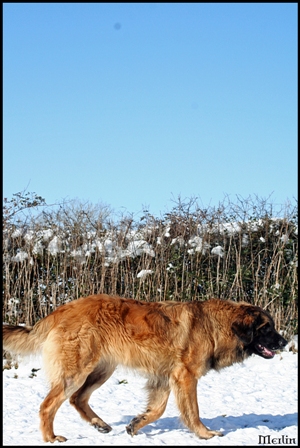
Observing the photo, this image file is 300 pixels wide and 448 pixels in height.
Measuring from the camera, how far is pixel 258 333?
5.77m

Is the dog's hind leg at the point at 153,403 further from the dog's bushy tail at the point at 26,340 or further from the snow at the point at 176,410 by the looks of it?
the dog's bushy tail at the point at 26,340

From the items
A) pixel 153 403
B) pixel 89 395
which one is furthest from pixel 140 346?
pixel 89 395

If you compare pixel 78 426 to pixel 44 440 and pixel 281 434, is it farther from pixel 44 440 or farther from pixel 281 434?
pixel 281 434

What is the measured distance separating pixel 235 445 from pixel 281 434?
1.94ft

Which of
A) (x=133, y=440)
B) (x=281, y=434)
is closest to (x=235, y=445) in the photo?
(x=281, y=434)

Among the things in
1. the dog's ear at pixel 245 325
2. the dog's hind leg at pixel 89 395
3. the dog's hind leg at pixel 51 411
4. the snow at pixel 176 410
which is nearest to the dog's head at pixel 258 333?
the dog's ear at pixel 245 325

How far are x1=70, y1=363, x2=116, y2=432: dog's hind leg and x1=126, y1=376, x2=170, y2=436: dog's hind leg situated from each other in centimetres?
27

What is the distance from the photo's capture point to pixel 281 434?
5.30m

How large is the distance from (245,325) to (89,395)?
180 cm

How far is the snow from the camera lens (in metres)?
5.20

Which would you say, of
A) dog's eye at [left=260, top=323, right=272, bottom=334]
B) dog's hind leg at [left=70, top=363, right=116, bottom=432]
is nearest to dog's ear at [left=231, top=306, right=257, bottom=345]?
dog's eye at [left=260, top=323, right=272, bottom=334]

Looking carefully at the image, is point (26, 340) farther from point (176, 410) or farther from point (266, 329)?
point (266, 329)

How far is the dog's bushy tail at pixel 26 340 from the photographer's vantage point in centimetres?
533

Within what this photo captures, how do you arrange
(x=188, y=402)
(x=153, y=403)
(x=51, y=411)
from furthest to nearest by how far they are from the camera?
1. (x=153, y=403)
2. (x=188, y=402)
3. (x=51, y=411)
